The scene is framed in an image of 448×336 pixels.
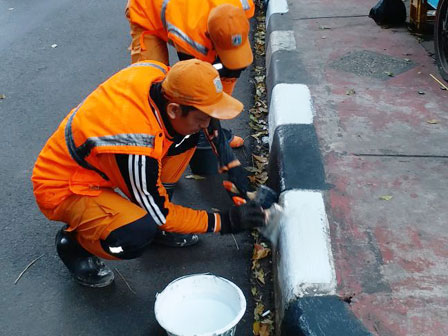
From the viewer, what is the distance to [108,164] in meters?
2.54

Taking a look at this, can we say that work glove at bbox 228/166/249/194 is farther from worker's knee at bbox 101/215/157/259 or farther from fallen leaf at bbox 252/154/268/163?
fallen leaf at bbox 252/154/268/163

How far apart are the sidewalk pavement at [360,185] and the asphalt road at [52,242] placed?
0.49 m

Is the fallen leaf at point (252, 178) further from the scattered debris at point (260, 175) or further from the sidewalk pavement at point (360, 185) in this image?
the sidewalk pavement at point (360, 185)

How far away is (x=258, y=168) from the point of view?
4020 mm

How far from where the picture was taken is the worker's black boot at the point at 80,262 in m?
2.95

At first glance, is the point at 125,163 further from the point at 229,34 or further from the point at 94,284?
the point at 229,34

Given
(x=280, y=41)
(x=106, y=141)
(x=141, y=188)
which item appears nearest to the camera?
(x=106, y=141)

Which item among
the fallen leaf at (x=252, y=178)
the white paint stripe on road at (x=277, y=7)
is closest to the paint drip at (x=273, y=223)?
the fallen leaf at (x=252, y=178)

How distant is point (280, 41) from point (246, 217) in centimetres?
298

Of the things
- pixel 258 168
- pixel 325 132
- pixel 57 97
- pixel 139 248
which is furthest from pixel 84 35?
pixel 139 248

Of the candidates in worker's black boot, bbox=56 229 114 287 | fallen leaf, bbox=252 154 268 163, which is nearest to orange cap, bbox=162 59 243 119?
worker's black boot, bbox=56 229 114 287

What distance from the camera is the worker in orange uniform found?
3.07 m

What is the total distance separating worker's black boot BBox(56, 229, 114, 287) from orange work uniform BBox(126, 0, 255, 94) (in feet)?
4.20

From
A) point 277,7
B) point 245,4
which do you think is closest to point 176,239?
point 245,4
